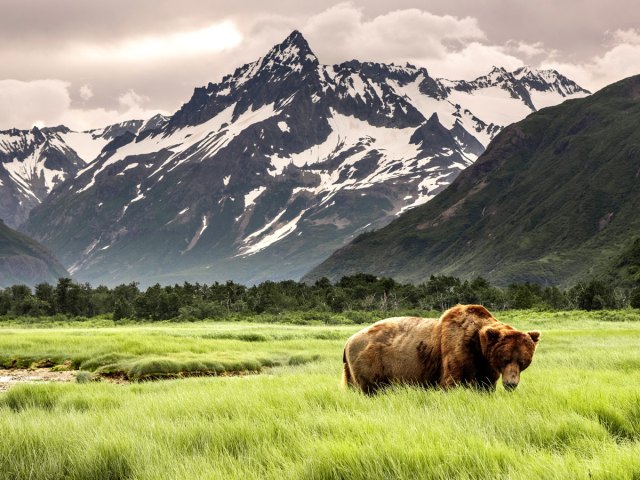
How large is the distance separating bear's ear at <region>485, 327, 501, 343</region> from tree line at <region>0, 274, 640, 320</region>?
283ft

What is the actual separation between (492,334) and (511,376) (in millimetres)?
769

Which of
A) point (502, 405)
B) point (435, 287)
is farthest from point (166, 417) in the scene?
point (435, 287)

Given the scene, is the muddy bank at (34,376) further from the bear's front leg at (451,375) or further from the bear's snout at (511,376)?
the bear's snout at (511,376)

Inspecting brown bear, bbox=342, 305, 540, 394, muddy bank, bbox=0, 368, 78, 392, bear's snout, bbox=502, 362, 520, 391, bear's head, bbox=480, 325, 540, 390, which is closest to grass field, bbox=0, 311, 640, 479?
bear's snout, bbox=502, 362, 520, 391

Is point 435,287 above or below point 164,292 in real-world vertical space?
below

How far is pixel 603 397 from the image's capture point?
912 cm

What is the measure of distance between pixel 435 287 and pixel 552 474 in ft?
431

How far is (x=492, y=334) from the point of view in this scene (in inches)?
395

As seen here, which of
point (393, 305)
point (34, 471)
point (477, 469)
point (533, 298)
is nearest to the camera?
point (477, 469)

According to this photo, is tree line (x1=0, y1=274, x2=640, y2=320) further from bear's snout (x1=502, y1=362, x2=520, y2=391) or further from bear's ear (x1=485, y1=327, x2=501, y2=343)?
bear's snout (x1=502, y1=362, x2=520, y2=391)

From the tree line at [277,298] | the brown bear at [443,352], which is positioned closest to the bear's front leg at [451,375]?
the brown bear at [443,352]

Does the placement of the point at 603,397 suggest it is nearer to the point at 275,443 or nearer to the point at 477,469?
the point at 477,469

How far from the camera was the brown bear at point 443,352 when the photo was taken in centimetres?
998

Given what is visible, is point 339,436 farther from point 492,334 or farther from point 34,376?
point 34,376
